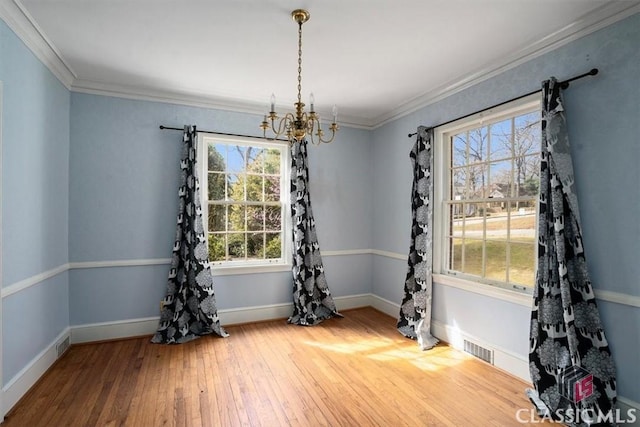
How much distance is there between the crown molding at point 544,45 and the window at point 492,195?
1.10 feet

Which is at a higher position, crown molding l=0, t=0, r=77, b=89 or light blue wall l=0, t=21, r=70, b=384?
crown molding l=0, t=0, r=77, b=89

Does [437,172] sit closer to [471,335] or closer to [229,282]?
[471,335]

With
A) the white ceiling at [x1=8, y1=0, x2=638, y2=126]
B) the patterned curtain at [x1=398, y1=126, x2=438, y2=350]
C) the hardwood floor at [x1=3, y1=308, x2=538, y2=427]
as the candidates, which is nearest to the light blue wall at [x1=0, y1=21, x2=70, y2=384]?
the white ceiling at [x1=8, y1=0, x2=638, y2=126]

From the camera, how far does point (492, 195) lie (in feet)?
9.93

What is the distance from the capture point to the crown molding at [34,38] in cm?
212

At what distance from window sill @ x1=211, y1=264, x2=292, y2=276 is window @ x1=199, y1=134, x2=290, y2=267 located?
0.05 metres

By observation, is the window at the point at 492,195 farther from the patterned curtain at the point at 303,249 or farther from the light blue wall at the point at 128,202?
the light blue wall at the point at 128,202

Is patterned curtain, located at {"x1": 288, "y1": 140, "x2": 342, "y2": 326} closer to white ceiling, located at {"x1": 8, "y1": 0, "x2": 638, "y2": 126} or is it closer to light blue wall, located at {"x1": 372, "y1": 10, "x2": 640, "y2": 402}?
white ceiling, located at {"x1": 8, "y1": 0, "x2": 638, "y2": 126}

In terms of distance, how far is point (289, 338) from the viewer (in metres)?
3.56

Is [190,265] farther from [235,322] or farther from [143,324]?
[235,322]

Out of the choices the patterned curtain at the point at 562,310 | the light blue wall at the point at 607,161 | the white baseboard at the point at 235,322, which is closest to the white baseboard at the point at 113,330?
the white baseboard at the point at 235,322

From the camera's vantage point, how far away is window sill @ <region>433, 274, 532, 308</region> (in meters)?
2.66

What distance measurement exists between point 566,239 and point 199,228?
127 inches

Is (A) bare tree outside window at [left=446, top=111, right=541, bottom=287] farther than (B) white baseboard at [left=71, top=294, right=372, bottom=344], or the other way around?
(B) white baseboard at [left=71, top=294, right=372, bottom=344]
